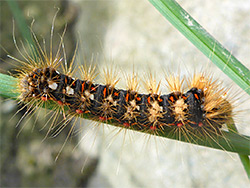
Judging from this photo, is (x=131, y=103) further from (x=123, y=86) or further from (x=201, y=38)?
(x=123, y=86)

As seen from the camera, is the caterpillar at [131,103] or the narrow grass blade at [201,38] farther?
the caterpillar at [131,103]

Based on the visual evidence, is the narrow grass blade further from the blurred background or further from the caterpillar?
the blurred background

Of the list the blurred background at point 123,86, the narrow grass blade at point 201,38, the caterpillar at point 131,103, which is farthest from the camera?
the blurred background at point 123,86

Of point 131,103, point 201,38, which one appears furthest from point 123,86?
point 201,38

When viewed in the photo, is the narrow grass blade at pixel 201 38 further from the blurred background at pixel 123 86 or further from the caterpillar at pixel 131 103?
the blurred background at pixel 123 86

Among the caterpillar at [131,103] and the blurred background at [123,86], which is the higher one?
the blurred background at [123,86]

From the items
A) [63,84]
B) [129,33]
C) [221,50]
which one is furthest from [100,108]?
[129,33]

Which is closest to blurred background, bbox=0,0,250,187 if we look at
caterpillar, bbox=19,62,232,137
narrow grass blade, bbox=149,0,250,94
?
caterpillar, bbox=19,62,232,137

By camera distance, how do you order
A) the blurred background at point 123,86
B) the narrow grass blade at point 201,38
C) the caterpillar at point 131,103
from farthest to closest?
the blurred background at point 123,86 < the caterpillar at point 131,103 < the narrow grass blade at point 201,38

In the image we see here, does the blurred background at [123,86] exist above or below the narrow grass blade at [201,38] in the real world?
above

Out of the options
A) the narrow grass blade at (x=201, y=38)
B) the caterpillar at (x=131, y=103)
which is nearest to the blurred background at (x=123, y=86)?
the caterpillar at (x=131, y=103)
